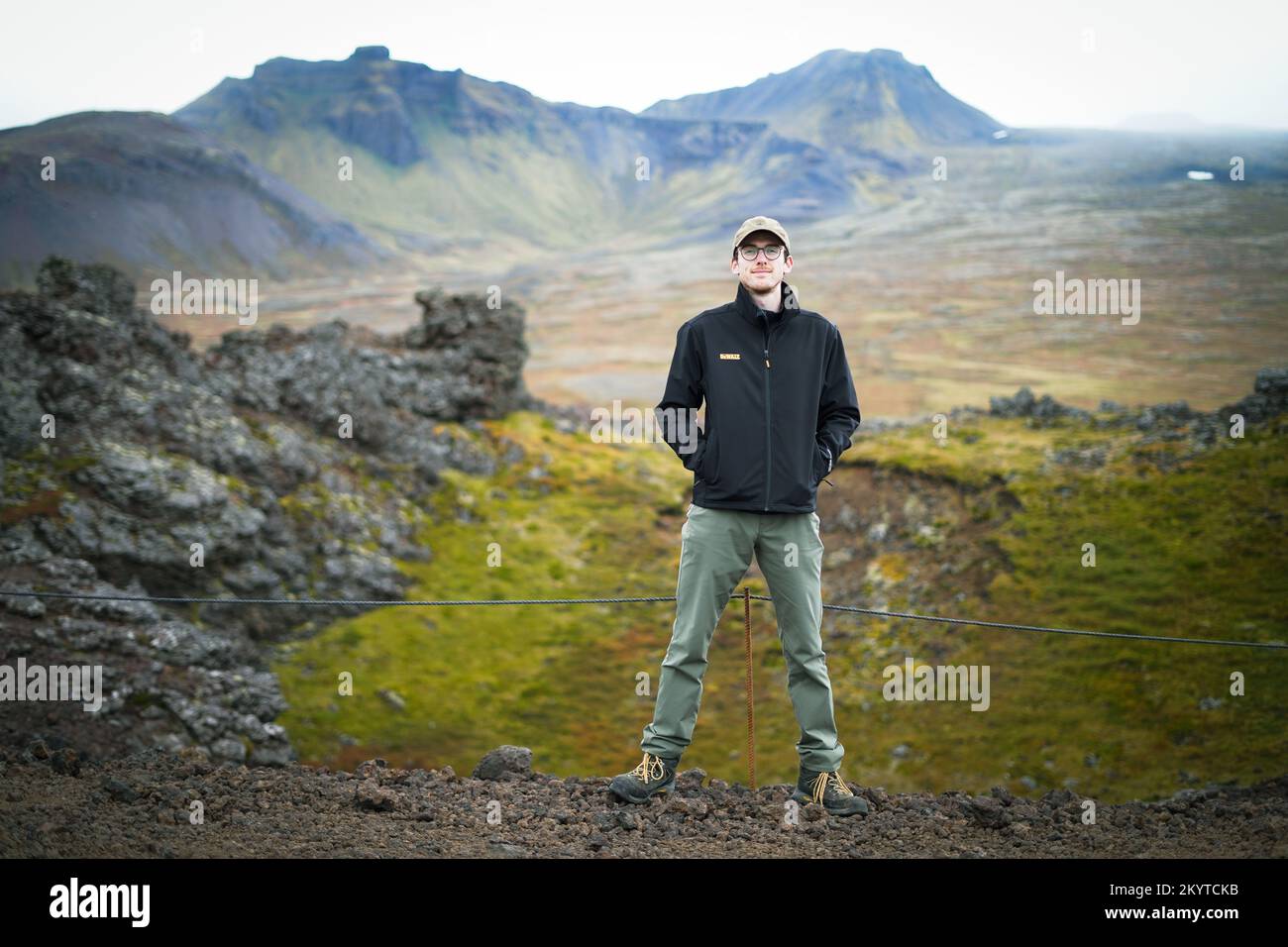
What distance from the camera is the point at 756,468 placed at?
732cm

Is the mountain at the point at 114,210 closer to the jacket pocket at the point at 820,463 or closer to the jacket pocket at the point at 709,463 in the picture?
the jacket pocket at the point at 709,463

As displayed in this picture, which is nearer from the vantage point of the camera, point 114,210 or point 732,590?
point 732,590

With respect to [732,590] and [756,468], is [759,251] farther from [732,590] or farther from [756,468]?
[732,590]

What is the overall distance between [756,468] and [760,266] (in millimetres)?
1361

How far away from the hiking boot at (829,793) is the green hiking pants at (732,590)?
445 mm

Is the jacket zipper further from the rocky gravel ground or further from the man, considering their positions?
the rocky gravel ground

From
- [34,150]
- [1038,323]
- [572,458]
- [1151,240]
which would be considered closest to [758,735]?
[572,458]

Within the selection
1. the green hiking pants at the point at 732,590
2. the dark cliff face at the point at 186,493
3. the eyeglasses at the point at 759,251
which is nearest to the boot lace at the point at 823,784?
the green hiking pants at the point at 732,590

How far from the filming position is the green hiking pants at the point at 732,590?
7.38 m

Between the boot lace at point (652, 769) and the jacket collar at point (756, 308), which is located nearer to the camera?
the jacket collar at point (756, 308)

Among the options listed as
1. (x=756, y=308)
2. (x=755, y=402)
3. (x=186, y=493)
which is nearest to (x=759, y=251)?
(x=756, y=308)

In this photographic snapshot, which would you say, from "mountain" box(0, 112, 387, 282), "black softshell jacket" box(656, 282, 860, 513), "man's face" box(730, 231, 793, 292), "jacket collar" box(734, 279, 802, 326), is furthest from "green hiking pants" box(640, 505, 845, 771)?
"mountain" box(0, 112, 387, 282)

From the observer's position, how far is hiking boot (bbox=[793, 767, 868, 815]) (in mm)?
7633
